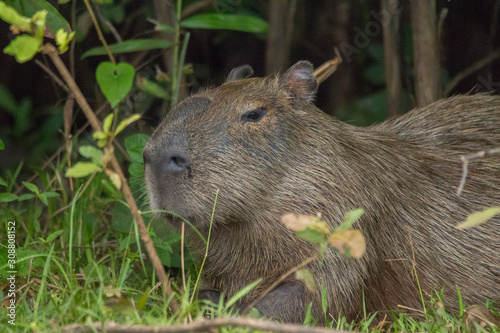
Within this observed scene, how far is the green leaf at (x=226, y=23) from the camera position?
3.69 meters

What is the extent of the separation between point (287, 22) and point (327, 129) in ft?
8.90

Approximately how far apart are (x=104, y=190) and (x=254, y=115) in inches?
59.4

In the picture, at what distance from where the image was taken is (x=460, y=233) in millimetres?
3072

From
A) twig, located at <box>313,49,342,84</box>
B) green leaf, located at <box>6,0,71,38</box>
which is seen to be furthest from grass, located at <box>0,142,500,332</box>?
twig, located at <box>313,49,342,84</box>

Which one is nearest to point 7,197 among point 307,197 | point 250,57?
point 307,197

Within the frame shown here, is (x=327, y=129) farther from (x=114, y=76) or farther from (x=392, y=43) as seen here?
(x=392, y=43)

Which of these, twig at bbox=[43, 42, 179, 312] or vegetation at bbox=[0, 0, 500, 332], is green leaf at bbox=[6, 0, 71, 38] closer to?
vegetation at bbox=[0, 0, 500, 332]

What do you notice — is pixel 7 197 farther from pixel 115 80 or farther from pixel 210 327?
pixel 210 327

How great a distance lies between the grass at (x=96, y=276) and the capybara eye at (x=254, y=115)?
0.59 m

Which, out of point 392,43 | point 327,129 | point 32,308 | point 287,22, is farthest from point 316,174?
point 287,22

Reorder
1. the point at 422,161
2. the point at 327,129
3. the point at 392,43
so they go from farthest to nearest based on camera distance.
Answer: the point at 392,43 → the point at 422,161 → the point at 327,129

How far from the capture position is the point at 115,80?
3.07m

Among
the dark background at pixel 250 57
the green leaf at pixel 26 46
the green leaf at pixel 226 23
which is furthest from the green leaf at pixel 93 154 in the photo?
the dark background at pixel 250 57

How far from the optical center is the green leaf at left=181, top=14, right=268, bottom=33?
3.69m
